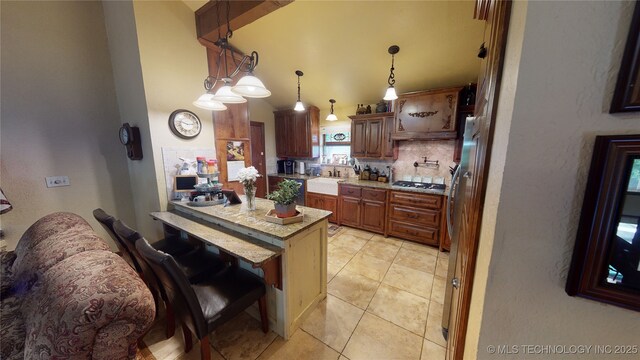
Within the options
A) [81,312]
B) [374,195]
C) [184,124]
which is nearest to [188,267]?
[81,312]

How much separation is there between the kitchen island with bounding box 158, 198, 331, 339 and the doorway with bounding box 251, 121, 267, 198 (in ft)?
8.08

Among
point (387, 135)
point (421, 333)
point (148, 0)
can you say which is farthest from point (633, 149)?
point (148, 0)

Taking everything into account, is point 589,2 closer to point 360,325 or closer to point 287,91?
point 360,325

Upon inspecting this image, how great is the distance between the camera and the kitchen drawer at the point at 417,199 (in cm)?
285

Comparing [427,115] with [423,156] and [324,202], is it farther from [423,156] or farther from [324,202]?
[324,202]

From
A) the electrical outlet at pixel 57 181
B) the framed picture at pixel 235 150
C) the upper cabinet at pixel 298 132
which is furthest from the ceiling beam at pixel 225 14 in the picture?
the electrical outlet at pixel 57 181

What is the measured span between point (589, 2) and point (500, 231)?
0.48m

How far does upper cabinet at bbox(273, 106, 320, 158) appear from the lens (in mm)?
4219

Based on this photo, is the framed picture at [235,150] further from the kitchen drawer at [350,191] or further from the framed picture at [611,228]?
the framed picture at [611,228]

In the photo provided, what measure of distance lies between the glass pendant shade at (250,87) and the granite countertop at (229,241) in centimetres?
112

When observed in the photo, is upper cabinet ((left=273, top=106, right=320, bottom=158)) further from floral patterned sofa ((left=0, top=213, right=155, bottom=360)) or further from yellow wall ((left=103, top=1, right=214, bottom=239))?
floral patterned sofa ((left=0, top=213, right=155, bottom=360))

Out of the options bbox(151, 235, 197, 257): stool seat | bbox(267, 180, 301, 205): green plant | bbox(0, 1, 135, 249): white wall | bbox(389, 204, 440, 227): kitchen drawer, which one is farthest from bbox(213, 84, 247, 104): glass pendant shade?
bbox(389, 204, 440, 227): kitchen drawer

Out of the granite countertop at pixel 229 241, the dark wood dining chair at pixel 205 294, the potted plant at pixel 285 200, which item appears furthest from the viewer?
the potted plant at pixel 285 200

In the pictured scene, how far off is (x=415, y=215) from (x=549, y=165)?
2800 millimetres
